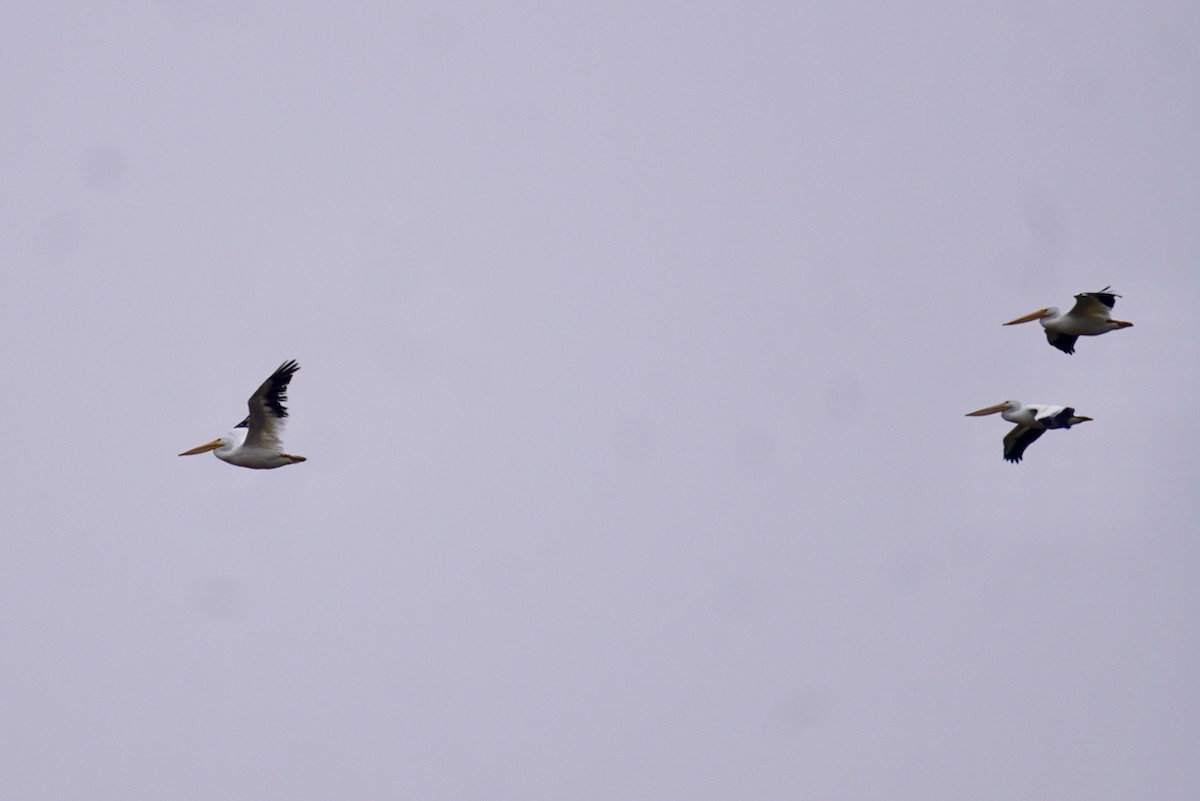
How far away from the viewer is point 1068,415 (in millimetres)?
28547

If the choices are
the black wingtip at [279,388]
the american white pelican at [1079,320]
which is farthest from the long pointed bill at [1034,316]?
the black wingtip at [279,388]

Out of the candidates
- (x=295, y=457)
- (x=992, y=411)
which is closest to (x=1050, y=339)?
(x=992, y=411)

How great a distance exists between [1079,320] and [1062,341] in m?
0.82

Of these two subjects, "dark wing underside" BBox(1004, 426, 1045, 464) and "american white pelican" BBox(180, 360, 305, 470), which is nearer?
"american white pelican" BBox(180, 360, 305, 470)

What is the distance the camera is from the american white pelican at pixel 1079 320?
2885 cm

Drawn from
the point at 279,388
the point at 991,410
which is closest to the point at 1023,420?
the point at 991,410

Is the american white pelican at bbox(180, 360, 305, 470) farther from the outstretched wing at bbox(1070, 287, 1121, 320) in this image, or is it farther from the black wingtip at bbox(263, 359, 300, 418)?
the outstretched wing at bbox(1070, 287, 1121, 320)

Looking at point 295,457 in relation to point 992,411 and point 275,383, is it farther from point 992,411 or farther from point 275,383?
point 992,411

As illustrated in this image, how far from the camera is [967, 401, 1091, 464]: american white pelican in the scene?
29.0 meters

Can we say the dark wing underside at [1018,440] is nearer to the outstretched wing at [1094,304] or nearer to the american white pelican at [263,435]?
the outstretched wing at [1094,304]

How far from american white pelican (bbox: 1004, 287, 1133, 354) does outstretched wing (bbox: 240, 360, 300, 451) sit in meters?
9.78

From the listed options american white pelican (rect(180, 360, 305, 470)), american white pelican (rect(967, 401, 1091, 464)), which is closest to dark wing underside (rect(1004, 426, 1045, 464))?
american white pelican (rect(967, 401, 1091, 464))

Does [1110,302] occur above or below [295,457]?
above

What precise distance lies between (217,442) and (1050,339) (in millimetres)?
11270
